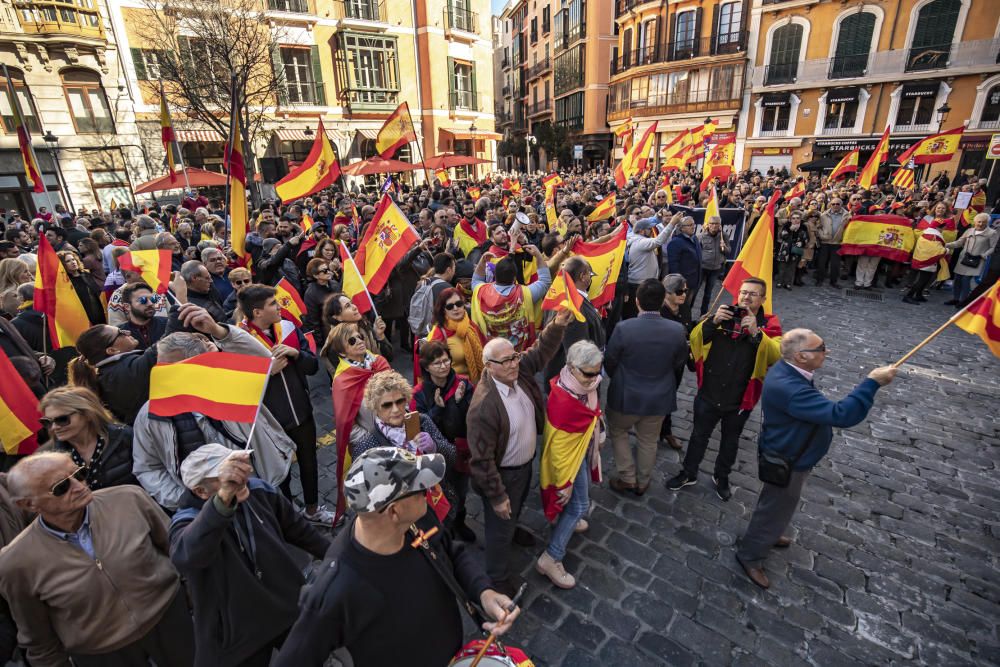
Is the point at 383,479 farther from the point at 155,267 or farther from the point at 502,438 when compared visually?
the point at 155,267

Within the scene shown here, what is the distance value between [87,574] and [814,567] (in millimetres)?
4630

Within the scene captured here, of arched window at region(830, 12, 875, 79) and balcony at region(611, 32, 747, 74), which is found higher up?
balcony at region(611, 32, 747, 74)

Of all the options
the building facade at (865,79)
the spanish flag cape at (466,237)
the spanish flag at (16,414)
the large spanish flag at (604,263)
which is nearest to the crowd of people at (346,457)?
the spanish flag at (16,414)

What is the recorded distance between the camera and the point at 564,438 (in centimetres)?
353

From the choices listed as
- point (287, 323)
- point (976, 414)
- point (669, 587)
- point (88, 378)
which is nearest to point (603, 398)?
point (669, 587)

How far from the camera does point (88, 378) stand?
3277 mm

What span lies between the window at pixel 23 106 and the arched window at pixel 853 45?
143 feet

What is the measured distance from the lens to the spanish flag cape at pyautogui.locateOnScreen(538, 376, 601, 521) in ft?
11.3

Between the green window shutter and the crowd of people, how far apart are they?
24.1 metres

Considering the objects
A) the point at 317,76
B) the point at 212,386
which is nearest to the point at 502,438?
the point at 212,386

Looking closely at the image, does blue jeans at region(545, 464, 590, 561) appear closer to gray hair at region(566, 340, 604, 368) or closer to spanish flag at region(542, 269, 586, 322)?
gray hair at region(566, 340, 604, 368)

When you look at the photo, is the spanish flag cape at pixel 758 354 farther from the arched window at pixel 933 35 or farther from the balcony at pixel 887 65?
the arched window at pixel 933 35

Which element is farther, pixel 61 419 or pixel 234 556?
pixel 61 419

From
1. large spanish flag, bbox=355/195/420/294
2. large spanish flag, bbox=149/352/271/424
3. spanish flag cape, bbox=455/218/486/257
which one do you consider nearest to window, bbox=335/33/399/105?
spanish flag cape, bbox=455/218/486/257
